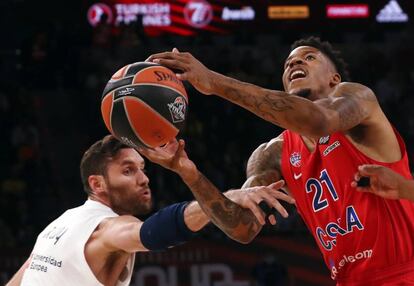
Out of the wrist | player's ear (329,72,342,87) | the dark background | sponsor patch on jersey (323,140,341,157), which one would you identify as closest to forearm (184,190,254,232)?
the wrist

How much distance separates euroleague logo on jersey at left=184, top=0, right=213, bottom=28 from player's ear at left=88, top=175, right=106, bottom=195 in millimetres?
9033

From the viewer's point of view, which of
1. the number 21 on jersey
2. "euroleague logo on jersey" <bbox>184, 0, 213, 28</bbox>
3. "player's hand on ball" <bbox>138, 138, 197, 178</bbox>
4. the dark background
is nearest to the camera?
"player's hand on ball" <bbox>138, 138, 197, 178</bbox>

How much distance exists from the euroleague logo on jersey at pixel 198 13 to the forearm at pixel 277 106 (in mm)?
9974

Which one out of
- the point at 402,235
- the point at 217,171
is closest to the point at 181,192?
the point at 217,171

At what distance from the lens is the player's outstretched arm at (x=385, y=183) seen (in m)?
3.87

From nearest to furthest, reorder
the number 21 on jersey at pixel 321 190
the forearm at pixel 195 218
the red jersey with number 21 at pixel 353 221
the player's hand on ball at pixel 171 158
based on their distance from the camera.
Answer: the player's hand on ball at pixel 171 158 → the forearm at pixel 195 218 → the red jersey with number 21 at pixel 353 221 → the number 21 on jersey at pixel 321 190

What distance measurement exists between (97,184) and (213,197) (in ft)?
3.59

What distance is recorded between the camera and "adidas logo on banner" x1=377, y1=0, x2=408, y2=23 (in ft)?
45.3

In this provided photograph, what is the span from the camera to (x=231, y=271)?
1019 cm

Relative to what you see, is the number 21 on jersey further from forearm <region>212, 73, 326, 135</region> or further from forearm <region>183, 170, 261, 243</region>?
forearm <region>212, 73, 326, 135</region>

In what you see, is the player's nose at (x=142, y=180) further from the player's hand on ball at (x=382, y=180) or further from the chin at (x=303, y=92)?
A: the player's hand on ball at (x=382, y=180)

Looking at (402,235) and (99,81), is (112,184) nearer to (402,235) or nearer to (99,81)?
(402,235)

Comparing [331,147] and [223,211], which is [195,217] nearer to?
[223,211]

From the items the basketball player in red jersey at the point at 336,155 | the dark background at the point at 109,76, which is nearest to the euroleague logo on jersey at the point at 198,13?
the dark background at the point at 109,76
